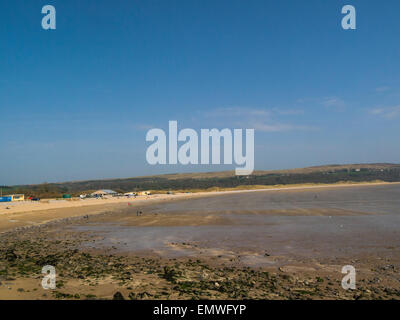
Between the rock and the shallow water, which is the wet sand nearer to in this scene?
the shallow water

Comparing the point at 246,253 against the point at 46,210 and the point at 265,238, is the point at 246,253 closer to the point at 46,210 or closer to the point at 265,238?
the point at 265,238

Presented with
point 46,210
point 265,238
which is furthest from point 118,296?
point 46,210

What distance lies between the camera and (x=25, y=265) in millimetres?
12945

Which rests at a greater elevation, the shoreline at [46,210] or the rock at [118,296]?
the rock at [118,296]

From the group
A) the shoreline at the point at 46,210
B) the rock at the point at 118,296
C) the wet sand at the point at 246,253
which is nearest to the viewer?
the rock at the point at 118,296

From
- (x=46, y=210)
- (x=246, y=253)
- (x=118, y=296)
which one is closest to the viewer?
(x=118, y=296)

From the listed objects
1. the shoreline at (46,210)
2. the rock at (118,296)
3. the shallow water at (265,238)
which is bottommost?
the shoreline at (46,210)

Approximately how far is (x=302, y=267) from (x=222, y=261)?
10.6ft

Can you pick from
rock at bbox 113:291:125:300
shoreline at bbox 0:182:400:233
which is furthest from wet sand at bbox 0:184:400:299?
shoreline at bbox 0:182:400:233

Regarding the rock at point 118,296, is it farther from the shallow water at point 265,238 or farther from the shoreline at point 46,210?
the shoreline at point 46,210

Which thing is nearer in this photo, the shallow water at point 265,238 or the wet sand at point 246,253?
the wet sand at point 246,253

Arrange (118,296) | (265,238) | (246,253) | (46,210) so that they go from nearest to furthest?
(118,296) < (246,253) < (265,238) < (46,210)

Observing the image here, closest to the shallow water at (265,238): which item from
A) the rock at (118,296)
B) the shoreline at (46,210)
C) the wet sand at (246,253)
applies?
the wet sand at (246,253)

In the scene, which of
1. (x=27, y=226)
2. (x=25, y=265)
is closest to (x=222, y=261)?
(x=25, y=265)
